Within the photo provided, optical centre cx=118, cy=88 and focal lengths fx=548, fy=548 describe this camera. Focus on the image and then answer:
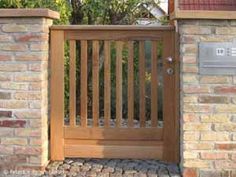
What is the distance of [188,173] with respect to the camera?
18.1 ft

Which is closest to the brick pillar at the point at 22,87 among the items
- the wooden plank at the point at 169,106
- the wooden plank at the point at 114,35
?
the wooden plank at the point at 114,35

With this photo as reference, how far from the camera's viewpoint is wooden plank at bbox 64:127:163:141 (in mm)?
5973

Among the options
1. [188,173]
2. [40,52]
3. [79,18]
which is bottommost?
[188,173]

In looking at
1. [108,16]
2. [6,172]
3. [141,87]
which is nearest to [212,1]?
[108,16]

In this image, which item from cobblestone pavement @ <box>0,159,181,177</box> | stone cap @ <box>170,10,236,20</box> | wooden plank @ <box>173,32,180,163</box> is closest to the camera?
stone cap @ <box>170,10,236,20</box>

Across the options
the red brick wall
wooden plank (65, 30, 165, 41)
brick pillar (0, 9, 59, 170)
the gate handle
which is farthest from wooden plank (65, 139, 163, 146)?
the red brick wall

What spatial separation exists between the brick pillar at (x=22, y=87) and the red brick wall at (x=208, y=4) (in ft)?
13.4

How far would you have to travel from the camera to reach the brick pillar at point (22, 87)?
5531mm

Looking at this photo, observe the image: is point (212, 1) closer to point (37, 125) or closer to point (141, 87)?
point (141, 87)

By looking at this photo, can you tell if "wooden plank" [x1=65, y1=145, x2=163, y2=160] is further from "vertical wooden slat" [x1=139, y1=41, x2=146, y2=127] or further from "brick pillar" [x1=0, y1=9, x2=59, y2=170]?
"brick pillar" [x1=0, y1=9, x2=59, y2=170]

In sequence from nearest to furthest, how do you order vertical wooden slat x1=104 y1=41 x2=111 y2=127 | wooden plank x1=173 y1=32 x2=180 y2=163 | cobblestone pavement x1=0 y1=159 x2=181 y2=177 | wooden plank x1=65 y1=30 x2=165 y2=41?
cobblestone pavement x1=0 y1=159 x2=181 y2=177
wooden plank x1=173 y1=32 x2=180 y2=163
wooden plank x1=65 y1=30 x2=165 y2=41
vertical wooden slat x1=104 y1=41 x2=111 y2=127

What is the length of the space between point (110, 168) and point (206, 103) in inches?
48.3

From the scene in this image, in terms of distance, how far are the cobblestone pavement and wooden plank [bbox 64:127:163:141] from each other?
262mm

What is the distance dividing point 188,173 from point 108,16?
12.9ft
